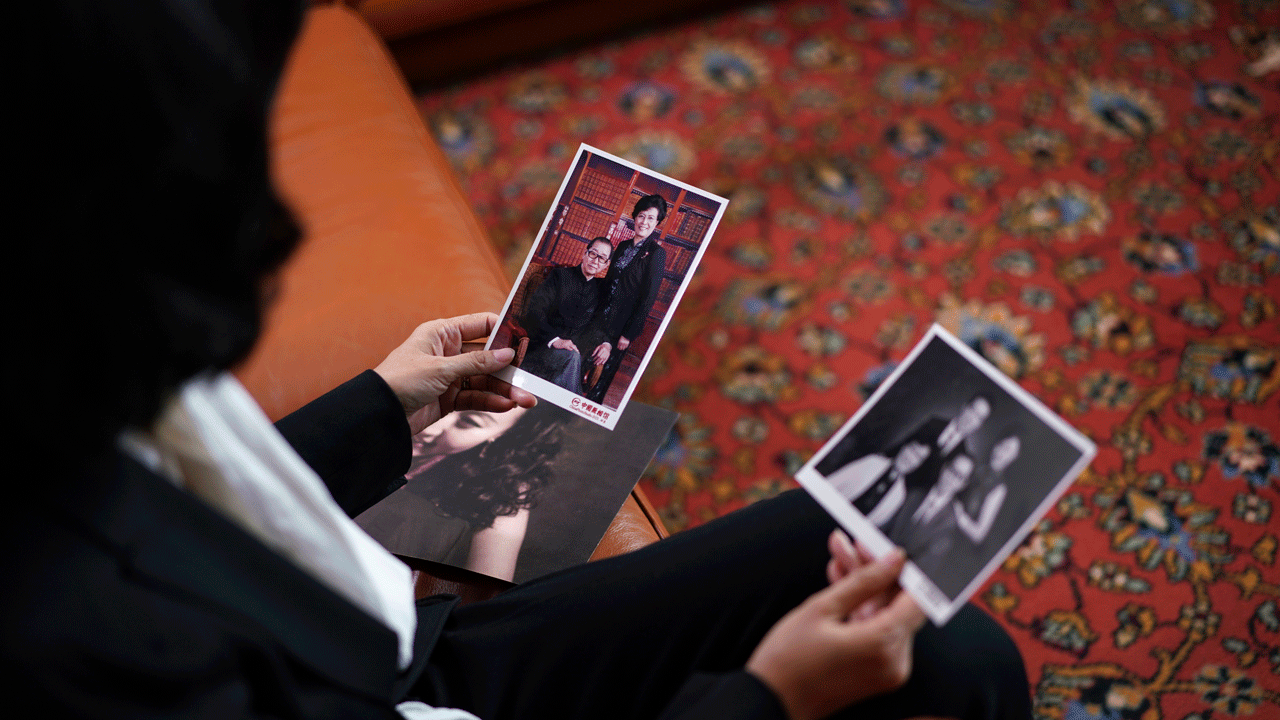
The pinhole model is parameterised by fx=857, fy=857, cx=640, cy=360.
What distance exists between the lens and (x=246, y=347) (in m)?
0.56

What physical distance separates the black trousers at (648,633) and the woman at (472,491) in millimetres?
187

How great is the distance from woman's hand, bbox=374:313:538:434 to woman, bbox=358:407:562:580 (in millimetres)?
63

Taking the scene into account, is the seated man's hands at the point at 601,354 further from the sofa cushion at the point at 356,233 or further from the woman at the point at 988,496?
the woman at the point at 988,496

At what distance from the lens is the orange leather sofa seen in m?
1.23

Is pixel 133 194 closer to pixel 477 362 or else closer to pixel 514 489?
pixel 477 362

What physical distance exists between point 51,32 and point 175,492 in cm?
32

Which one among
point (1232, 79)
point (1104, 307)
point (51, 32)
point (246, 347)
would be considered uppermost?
point (1232, 79)

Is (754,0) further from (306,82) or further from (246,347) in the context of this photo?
(246,347)

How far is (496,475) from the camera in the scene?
1.13 m

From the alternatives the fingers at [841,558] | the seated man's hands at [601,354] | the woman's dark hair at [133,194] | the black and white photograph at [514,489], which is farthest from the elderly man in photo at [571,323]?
the woman's dark hair at [133,194]

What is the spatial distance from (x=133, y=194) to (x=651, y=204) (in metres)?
0.69

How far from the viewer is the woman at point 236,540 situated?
0.46m

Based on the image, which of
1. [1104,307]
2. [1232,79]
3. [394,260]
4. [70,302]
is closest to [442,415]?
[394,260]

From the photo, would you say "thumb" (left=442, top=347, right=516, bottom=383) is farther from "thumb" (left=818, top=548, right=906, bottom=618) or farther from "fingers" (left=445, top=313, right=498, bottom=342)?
"thumb" (left=818, top=548, right=906, bottom=618)
